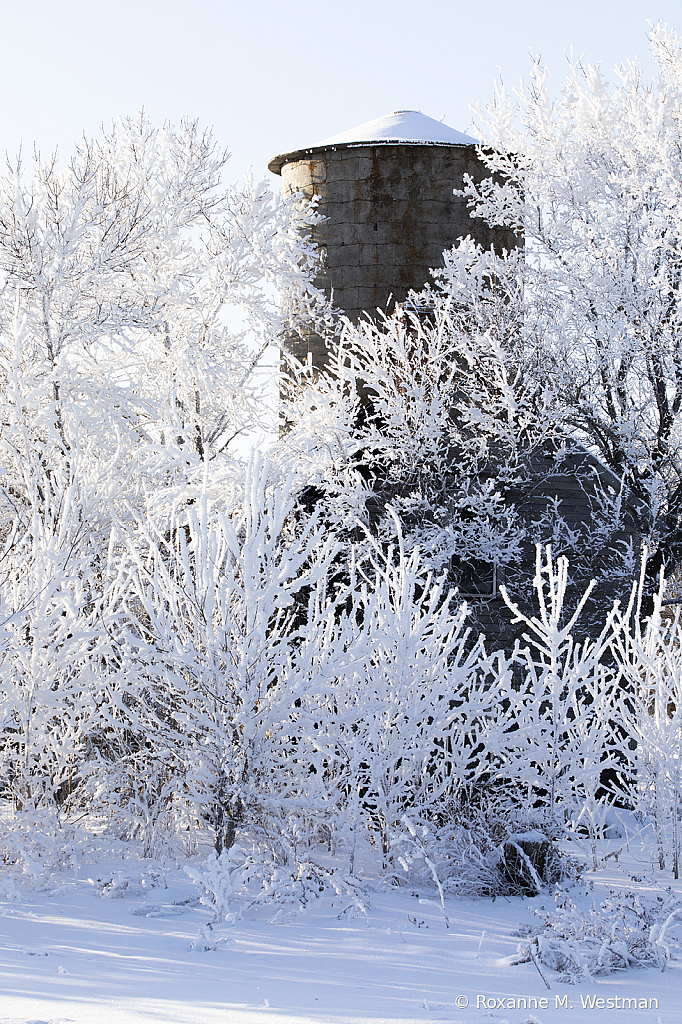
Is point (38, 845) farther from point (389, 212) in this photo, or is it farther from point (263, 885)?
point (389, 212)

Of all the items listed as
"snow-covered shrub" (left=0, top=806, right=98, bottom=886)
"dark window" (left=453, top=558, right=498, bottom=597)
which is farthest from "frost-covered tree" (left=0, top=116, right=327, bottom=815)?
"dark window" (left=453, top=558, right=498, bottom=597)

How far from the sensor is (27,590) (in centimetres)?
675

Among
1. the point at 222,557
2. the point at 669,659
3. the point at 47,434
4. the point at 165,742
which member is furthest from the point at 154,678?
the point at 47,434

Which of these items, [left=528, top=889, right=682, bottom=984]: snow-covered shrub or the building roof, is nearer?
[left=528, top=889, right=682, bottom=984]: snow-covered shrub

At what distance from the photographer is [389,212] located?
47.3 feet

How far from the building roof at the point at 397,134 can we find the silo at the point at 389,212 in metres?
0.02

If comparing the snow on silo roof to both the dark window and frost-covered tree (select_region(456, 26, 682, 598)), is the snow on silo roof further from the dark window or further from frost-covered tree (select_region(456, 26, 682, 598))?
the dark window

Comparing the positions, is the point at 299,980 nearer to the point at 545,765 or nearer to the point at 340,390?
the point at 545,765

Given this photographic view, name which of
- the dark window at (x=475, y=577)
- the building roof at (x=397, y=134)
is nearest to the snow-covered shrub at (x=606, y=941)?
the dark window at (x=475, y=577)

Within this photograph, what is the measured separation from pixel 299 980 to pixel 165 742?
2165 millimetres

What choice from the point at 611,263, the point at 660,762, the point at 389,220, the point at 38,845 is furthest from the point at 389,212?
the point at 38,845

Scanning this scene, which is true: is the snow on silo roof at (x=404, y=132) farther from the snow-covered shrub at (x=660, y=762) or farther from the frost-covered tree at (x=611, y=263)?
the snow-covered shrub at (x=660, y=762)

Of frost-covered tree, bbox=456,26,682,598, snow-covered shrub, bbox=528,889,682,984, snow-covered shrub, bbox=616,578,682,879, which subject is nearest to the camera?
snow-covered shrub, bbox=528,889,682,984

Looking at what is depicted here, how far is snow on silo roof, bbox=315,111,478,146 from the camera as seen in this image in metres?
14.8
